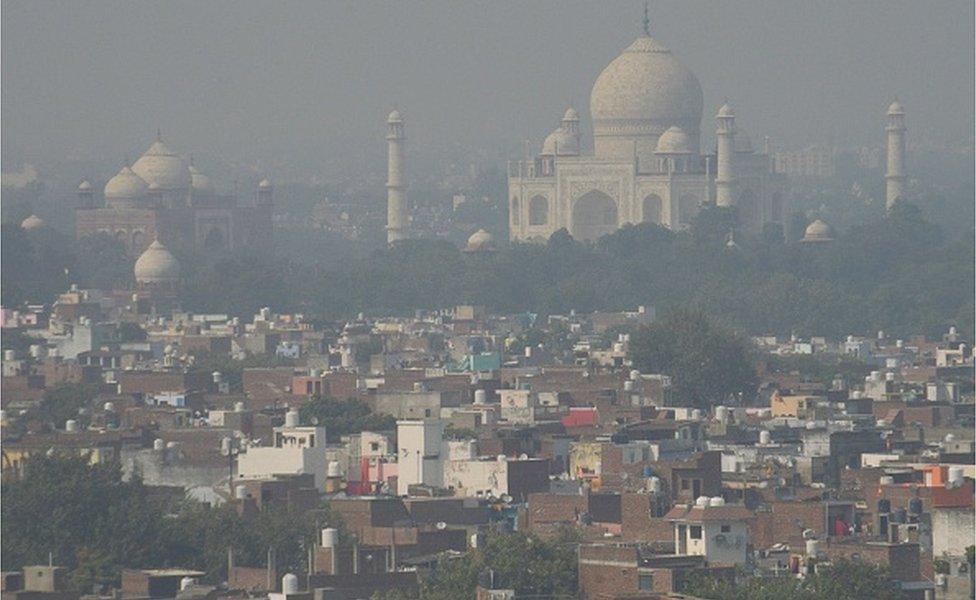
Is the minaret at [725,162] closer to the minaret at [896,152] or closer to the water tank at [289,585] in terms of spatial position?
the minaret at [896,152]

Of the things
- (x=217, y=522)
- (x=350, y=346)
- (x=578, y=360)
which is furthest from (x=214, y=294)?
(x=217, y=522)

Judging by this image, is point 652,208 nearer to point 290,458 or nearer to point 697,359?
point 697,359

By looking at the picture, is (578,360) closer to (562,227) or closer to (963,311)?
(963,311)

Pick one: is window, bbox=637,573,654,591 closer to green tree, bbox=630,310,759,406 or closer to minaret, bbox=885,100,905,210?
green tree, bbox=630,310,759,406

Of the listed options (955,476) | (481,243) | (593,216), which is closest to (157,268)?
(481,243)

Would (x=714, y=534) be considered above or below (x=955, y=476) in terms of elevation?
below

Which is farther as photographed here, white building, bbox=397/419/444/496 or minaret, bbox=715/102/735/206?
minaret, bbox=715/102/735/206

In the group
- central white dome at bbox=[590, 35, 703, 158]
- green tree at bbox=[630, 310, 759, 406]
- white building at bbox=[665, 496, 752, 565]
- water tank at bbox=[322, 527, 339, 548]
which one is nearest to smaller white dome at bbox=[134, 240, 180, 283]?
central white dome at bbox=[590, 35, 703, 158]
